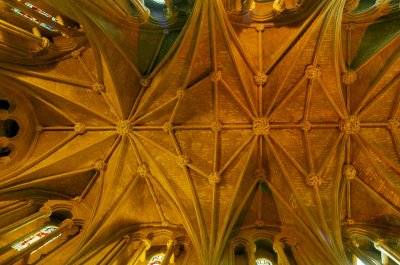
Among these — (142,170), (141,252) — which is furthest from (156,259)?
(142,170)

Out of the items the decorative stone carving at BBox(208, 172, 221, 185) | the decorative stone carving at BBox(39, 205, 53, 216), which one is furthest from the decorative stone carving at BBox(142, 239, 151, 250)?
the decorative stone carving at BBox(39, 205, 53, 216)

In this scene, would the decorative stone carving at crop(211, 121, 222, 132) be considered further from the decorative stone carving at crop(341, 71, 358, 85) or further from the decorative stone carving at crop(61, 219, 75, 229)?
the decorative stone carving at crop(61, 219, 75, 229)

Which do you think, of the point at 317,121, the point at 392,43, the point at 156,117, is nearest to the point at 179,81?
the point at 156,117

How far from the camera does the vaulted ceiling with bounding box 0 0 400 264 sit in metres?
10.5

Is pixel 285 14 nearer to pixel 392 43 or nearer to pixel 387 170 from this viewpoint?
pixel 392 43

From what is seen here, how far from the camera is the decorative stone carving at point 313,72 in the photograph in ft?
35.8

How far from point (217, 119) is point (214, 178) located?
2.37 m

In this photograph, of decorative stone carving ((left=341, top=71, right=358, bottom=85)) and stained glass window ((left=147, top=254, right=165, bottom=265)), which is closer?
stained glass window ((left=147, top=254, right=165, bottom=265))

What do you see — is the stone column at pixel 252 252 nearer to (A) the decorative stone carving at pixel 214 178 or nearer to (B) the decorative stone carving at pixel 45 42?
(A) the decorative stone carving at pixel 214 178

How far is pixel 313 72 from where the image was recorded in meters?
10.9

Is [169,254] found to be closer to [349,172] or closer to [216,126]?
[216,126]

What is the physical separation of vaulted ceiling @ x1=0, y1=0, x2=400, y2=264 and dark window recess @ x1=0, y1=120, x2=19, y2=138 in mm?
642

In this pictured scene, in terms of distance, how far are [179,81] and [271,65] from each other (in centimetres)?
360

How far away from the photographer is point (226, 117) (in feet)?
39.7
